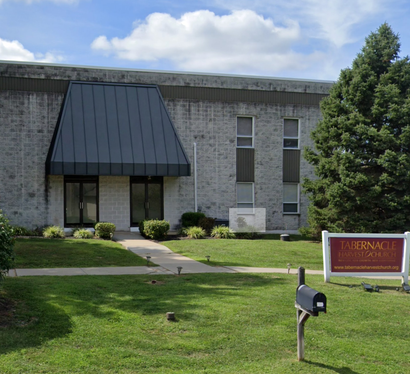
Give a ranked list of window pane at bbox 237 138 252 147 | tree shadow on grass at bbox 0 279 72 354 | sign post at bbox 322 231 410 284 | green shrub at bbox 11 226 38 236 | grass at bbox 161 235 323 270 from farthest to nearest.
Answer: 1. window pane at bbox 237 138 252 147
2. green shrub at bbox 11 226 38 236
3. grass at bbox 161 235 323 270
4. sign post at bbox 322 231 410 284
5. tree shadow on grass at bbox 0 279 72 354

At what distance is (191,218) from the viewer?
23.7 meters

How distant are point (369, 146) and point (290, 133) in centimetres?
701

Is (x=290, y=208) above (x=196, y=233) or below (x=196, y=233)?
above

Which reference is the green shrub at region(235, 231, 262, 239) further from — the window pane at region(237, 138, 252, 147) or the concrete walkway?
the concrete walkway

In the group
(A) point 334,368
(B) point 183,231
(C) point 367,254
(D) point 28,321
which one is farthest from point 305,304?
(B) point 183,231

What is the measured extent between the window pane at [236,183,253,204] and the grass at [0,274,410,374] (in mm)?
14873

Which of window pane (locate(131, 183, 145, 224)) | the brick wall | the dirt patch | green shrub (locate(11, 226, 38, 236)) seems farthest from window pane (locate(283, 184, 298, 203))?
the dirt patch

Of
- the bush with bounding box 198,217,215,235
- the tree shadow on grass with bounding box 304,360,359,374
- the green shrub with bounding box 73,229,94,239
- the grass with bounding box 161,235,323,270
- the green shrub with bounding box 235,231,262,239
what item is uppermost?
the bush with bounding box 198,217,215,235

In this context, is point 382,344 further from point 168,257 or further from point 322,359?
point 168,257

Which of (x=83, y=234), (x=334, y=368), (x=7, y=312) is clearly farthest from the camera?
(x=83, y=234)

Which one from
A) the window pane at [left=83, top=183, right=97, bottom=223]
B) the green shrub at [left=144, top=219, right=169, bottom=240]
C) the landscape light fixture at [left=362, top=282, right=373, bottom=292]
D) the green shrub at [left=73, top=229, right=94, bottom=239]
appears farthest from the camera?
the window pane at [left=83, top=183, right=97, bottom=223]

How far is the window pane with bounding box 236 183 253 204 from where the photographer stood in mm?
25545

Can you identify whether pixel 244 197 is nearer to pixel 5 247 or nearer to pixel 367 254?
pixel 367 254

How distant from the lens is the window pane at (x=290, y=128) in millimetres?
26344
